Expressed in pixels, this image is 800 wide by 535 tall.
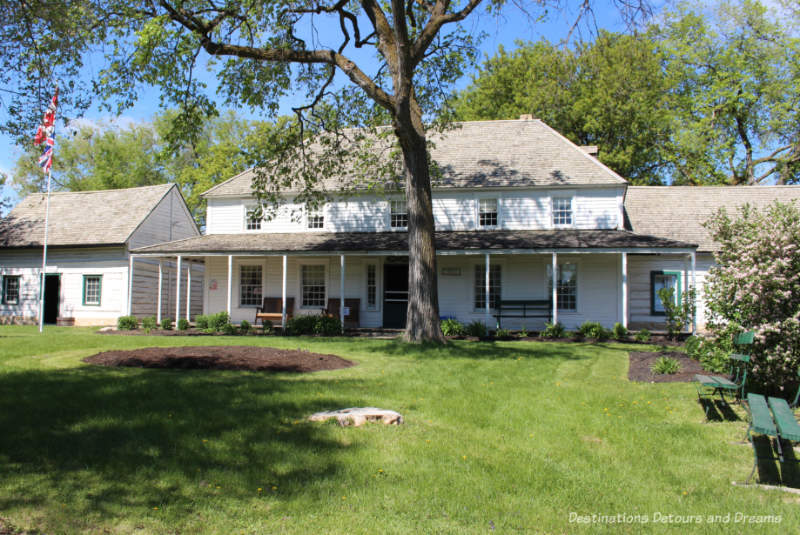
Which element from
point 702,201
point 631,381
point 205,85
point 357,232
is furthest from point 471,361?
point 702,201

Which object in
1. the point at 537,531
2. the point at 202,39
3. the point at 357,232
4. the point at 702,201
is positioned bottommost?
the point at 537,531

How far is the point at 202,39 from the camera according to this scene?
1309cm

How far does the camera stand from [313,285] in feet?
72.0

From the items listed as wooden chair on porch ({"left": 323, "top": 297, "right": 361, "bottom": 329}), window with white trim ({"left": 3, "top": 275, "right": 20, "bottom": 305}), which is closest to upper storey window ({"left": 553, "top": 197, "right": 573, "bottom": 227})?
wooden chair on porch ({"left": 323, "top": 297, "right": 361, "bottom": 329})

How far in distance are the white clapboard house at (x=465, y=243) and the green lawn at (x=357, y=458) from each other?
11123mm

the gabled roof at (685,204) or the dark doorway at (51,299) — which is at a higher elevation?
the gabled roof at (685,204)

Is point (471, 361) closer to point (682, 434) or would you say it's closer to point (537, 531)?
point (682, 434)

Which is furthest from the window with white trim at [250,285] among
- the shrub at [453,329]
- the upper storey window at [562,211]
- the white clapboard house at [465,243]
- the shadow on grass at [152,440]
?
the shadow on grass at [152,440]

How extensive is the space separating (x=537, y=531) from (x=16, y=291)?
28711 millimetres

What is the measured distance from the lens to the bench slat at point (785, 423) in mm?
4035

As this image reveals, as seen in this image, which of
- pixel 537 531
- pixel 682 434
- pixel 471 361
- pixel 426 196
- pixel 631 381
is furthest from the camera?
pixel 426 196

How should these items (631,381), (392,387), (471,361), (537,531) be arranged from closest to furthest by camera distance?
1. (537,531)
2. (392,387)
3. (631,381)
4. (471,361)

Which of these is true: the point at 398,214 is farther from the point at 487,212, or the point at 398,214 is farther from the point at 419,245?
the point at 419,245

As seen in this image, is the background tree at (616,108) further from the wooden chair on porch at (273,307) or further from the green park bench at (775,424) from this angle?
the green park bench at (775,424)
